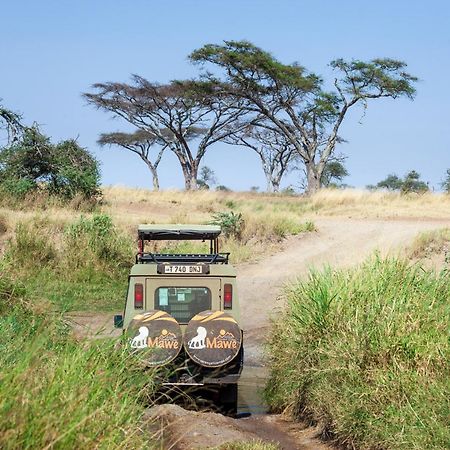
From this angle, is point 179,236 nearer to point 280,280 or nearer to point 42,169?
point 280,280

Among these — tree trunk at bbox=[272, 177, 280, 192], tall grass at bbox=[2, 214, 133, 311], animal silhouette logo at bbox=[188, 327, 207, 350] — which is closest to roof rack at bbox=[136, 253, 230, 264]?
animal silhouette logo at bbox=[188, 327, 207, 350]

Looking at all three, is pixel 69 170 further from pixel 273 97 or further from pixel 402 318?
pixel 402 318

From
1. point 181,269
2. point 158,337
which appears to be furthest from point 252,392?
point 158,337

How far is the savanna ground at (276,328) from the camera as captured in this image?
4785 mm

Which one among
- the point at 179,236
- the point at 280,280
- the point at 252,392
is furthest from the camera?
the point at 280,280

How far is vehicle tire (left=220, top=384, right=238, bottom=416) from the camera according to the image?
32.3 ft

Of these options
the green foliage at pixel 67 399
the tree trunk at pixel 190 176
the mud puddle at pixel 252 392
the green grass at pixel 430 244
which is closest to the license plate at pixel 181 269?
the mud puddle at pixel 252 392

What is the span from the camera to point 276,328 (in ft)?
34.9

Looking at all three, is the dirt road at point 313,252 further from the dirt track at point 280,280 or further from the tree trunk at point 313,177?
the tree trunk at point 313,177

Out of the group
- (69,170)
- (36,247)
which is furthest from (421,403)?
(69,170)

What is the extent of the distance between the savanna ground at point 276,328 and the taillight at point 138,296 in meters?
0.90

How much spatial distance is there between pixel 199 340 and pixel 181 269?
1.22m

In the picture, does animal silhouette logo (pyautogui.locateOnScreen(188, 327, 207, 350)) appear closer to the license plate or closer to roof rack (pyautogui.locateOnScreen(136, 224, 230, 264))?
the license plate

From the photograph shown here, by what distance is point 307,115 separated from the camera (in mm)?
46156
